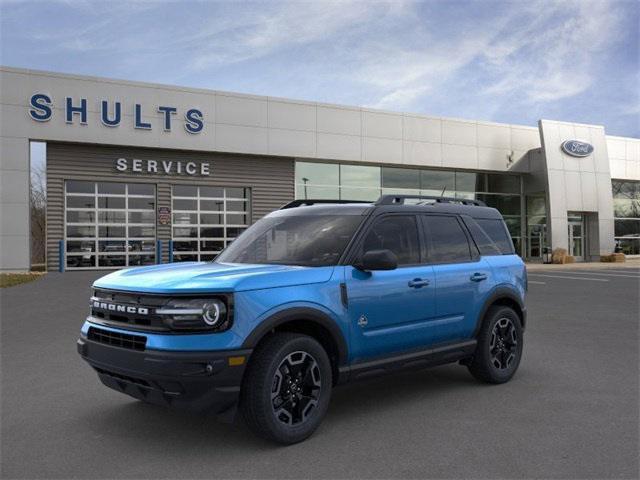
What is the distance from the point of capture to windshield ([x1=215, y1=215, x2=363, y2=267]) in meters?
4.71

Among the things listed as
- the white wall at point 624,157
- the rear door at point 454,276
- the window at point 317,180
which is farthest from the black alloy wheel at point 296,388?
the white wall at point 624,157

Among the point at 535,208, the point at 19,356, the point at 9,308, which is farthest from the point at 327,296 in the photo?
the point at 535,208

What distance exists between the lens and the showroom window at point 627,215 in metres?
34.5

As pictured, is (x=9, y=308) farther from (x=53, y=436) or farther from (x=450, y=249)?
Answer: (x=450, y=249)

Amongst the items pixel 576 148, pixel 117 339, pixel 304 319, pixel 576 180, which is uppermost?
pixel 576 148

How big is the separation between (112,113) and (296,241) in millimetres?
19612

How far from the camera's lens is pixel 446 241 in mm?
5527

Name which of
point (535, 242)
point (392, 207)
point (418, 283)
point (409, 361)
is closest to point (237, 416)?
point (409, 361)

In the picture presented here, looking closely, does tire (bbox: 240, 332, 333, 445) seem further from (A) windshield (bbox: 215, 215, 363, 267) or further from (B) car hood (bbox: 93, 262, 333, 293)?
(A) windshield (bbox: 215, 215, 363, 267)

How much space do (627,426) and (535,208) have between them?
98.2ft

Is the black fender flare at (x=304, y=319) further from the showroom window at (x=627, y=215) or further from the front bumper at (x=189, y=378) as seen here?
the showroom window at (x=627, y=215)

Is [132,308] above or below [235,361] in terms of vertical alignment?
above

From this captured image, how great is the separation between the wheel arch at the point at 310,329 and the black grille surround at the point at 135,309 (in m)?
0.23

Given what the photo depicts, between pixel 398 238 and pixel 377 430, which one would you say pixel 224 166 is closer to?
pixel 398 238
